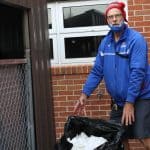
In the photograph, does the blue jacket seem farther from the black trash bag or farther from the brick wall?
the brick wall

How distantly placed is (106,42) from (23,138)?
127 centimetres

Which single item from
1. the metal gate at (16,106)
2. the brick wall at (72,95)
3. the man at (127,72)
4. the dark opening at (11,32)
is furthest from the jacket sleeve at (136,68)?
the brick wall at (72,95)

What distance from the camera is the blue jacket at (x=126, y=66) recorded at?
16.3 ft

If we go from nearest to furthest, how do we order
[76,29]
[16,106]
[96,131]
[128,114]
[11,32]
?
[96,131]
[128,114]
[16,106]
[11,32]
[76,29]

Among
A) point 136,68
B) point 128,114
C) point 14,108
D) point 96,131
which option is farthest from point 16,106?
point 136,68

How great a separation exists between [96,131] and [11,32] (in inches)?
57.1

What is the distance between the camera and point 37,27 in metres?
5.52

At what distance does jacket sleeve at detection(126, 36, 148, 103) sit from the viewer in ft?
16.3

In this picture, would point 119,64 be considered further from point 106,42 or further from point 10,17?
point 10,17

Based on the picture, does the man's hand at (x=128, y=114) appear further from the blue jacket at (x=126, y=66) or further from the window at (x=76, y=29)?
the window at (x=76, y=29)

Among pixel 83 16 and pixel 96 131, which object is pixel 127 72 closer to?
pixel 96 131

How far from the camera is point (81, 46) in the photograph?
6.95 m

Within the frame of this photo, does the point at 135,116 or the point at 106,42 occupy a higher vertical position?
the point at 106,42

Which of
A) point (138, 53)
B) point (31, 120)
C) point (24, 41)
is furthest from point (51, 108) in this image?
point (138, 53)
